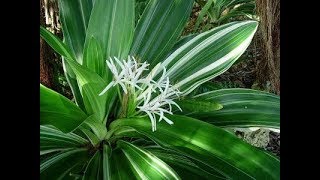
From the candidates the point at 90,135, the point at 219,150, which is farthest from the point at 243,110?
the point at 90,135

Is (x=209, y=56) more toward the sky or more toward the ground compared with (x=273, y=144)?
more toward the sky

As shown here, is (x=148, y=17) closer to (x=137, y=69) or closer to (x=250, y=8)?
(x=137, y=69)

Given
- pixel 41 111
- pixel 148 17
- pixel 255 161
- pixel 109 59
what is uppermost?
pixel 148 17

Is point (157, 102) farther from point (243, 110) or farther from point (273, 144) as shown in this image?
point (273, 144)

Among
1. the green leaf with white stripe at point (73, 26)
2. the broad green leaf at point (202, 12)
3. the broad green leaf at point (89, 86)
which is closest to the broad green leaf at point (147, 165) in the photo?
the broad green leaf at point (89, 86)

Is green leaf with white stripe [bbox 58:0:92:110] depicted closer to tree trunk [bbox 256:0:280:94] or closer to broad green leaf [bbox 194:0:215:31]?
broad green leaf [bbox 194:0:215:31]

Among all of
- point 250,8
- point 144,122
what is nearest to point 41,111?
point 144,122
